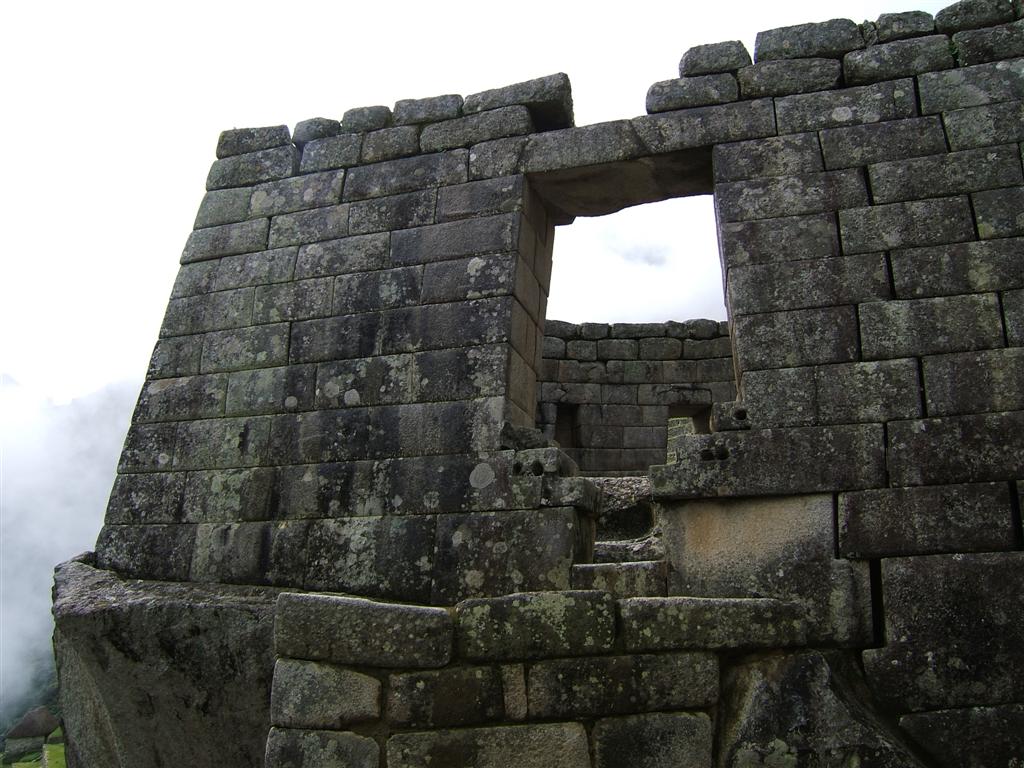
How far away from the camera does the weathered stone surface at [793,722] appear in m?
2.85

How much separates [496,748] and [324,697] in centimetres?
65

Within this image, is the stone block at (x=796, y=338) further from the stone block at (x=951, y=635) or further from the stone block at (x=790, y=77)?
the stone block at (x=790, y=77)

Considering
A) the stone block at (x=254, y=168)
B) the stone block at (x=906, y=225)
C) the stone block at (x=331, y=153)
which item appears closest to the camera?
the stone block at (x=906, y=225)

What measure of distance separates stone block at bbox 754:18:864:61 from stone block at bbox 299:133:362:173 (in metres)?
3.08

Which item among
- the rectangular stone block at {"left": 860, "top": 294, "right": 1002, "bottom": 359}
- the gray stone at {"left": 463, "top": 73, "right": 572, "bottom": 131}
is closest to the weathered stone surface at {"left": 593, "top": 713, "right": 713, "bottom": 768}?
the rectangular stone block at {"left": 860, "top": 294, "right": 1002, "bottom": 359}

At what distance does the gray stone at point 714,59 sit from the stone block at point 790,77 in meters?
0.12

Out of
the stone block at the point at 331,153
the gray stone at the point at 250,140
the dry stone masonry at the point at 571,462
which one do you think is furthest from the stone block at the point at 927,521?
the gray stone at the point at 250,140

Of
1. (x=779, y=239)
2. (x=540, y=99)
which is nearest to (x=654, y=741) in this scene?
(x=779, y=239)

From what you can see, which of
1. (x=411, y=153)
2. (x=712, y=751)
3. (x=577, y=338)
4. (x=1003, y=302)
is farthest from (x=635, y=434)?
(x=712, y=751)

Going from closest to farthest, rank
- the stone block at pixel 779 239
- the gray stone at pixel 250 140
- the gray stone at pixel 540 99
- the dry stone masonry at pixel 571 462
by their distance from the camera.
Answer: the dry stone masonry at pixel 571 462, the stone block at pixel 779 239, the gray stone at pixel 540 99, the gray stone at pixel 250 140

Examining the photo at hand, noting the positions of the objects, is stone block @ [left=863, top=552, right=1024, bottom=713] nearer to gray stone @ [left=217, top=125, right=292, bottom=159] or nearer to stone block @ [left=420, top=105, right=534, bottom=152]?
stone block @ [left=420, top=105, right=534, bottom=152]

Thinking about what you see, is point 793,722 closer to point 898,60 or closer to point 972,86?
point 972,86

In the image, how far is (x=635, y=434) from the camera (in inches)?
433

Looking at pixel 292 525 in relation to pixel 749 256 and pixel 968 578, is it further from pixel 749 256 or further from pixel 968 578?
pixel 968 578
